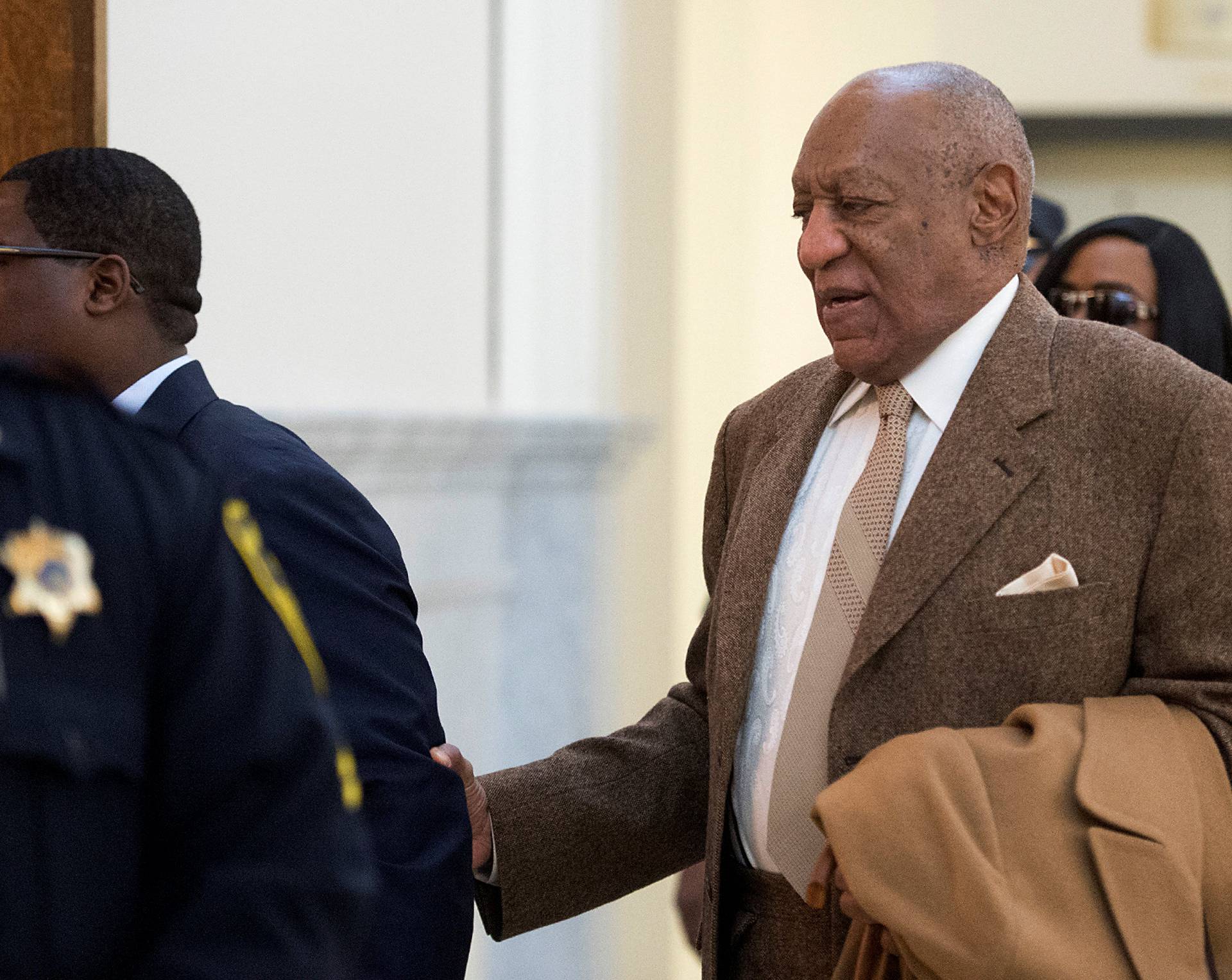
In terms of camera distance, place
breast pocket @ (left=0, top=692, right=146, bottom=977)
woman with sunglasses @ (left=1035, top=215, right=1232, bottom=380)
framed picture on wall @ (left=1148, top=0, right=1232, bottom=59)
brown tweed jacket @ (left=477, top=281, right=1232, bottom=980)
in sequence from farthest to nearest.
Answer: framed picture on wall @ (left=1148, top=0, right=1232, bottom=59) → woman with sunglasses @ (left=1035, top=215, right=1232, bottom=380) → brown tweed jacket @ (left=477, top=281, right=1232, bottom=980) → breast pocket @ (left=0, top=692, right=146, bottom=977)

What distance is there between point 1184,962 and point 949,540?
1.60ft

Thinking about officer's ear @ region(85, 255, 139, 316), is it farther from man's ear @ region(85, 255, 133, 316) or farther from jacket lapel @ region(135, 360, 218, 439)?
jacket lapel @ region(135, 360, 218, 439)

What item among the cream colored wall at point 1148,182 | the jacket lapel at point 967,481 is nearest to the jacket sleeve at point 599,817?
the jacket lapel at point 967,481

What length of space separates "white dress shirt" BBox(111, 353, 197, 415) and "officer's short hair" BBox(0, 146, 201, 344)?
0.06 metres

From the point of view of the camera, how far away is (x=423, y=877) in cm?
182

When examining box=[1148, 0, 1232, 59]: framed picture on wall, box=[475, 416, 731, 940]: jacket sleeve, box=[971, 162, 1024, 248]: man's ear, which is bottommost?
box=[475, 416, 731, 940]: jacket sleeve

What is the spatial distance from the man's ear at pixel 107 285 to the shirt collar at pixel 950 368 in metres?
0.96

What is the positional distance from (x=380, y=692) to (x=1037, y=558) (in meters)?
0.73

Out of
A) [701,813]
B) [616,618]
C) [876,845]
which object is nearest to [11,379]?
[876,845]

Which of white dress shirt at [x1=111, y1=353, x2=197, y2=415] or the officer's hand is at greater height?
white dress shirt at [x1=111, y1=353, x2=197, y2=415]

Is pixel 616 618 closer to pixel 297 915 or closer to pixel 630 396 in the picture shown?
pixel 630 396

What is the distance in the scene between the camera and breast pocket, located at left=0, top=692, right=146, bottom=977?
3.01 feet

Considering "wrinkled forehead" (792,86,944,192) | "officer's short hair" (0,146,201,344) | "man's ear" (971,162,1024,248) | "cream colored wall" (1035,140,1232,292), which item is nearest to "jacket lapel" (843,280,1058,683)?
"man's ear" (971,162,1024,248)

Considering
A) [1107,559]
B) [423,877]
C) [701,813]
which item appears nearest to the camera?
[1107,559]
